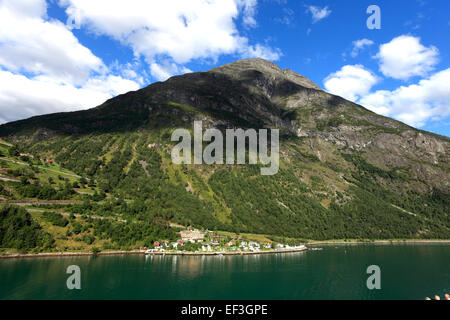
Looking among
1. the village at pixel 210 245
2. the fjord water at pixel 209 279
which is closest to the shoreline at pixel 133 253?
the village at pixel 210 245

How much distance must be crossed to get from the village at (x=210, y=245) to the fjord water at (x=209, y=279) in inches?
436

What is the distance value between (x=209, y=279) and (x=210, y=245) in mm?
51981

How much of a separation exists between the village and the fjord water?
36.3ft

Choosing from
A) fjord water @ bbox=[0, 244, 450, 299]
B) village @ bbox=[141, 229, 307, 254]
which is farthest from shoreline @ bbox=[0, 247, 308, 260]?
fjord water @ bbox=[0, 244, 450, 299]

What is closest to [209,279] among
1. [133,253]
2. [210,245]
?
[133,253]

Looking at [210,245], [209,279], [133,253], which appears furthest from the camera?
[210,245]

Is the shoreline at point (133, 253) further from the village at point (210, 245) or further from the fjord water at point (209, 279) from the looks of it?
the fjord water at point (209, 279)

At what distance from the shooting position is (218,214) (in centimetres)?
16475

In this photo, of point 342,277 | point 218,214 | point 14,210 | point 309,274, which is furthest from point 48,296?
point 218,214

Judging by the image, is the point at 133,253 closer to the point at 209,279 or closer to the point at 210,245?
the point at 210,245

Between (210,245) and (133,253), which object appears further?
(210,245)

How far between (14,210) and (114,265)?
4608cm

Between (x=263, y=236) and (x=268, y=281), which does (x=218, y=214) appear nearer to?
(x=263, y=236)

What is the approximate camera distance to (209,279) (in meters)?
71.7
